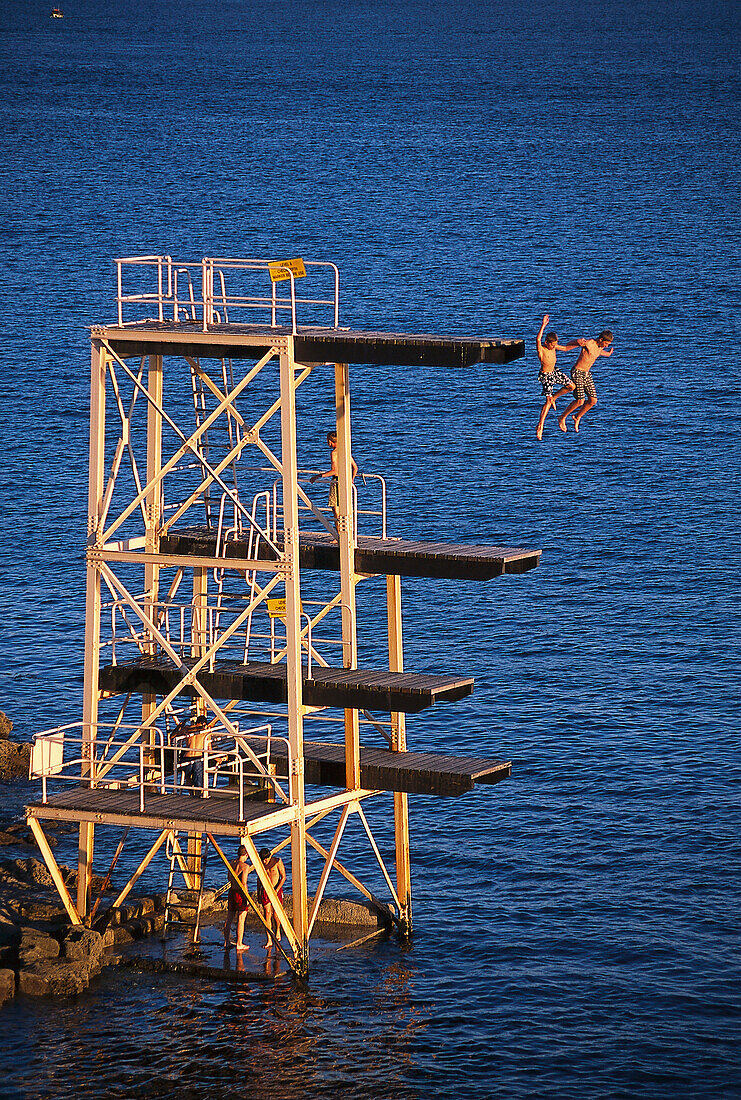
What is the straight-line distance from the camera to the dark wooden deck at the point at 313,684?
3931 centimetres

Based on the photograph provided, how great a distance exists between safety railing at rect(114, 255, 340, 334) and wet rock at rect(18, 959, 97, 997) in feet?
50.1

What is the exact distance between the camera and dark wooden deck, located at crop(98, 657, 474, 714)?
1548 inches

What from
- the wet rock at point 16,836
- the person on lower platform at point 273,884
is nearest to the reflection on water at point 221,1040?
the person on lower platform at point 273,884

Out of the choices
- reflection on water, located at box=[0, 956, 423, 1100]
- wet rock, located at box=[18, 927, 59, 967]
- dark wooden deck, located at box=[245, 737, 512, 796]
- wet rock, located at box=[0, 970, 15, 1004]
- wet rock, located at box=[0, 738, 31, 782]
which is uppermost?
dark wooden deck, located at box=[245, 737, 512, 796]

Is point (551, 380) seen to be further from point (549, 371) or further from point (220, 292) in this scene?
point (220, 292)

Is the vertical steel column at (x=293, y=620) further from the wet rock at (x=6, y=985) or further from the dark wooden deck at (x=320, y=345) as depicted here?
the wet rock at (x=6, y=985)

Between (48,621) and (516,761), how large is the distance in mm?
22510

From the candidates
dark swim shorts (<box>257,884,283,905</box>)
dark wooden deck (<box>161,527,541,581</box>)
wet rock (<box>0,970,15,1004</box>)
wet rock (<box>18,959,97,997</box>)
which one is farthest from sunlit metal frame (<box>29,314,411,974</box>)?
wet rock (<box>0,970,15,1004</box>)

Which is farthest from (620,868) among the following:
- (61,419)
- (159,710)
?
(61,419)

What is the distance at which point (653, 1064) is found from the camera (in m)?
38.0

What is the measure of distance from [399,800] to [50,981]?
9.96 metres

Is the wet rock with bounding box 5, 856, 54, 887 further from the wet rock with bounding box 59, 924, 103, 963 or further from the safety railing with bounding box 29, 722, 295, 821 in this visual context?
the wet rock with bounding box 59, 924, 103, 963

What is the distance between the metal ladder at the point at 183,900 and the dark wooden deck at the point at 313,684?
4689 mm

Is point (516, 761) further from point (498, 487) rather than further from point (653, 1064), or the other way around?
point (498, 487)
